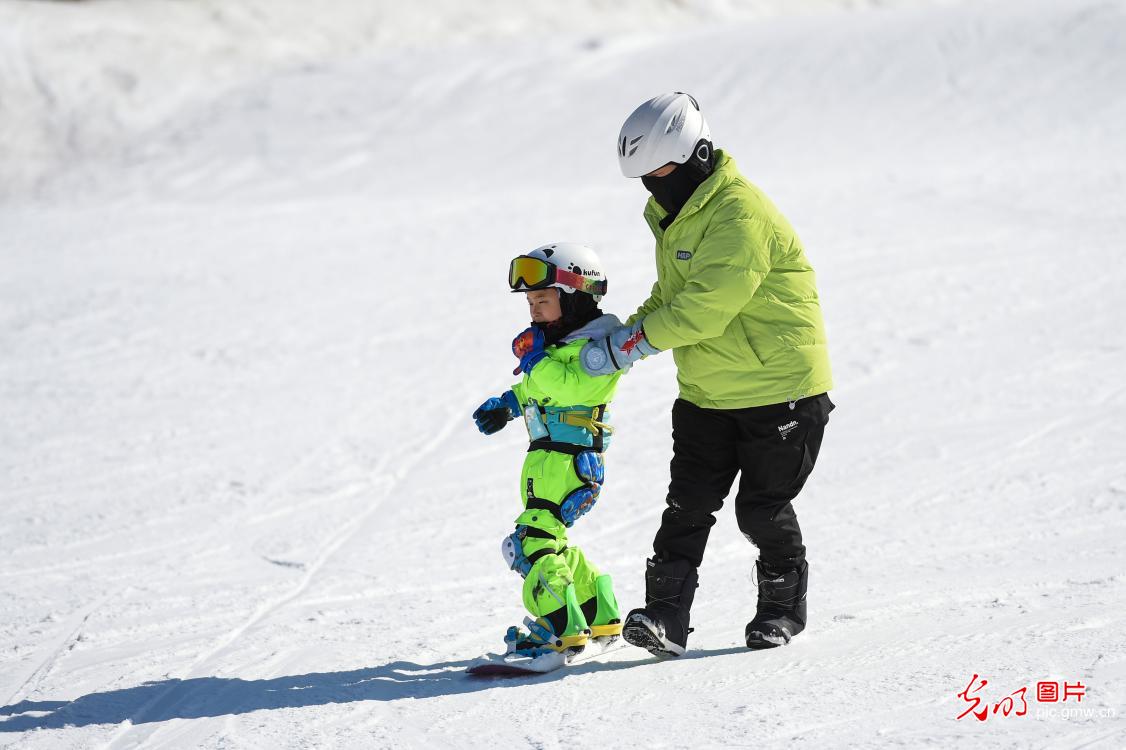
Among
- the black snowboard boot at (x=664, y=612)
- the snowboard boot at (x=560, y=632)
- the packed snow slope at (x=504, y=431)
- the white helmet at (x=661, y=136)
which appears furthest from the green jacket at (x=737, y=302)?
the packed snow slope at (x=504, y=431)

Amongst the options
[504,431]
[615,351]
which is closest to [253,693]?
[615,351]

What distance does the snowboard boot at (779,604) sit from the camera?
172 inches

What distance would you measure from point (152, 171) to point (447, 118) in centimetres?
548

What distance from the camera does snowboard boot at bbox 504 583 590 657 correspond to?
170 inches

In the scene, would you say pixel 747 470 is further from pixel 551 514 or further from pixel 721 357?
pixel 551 514

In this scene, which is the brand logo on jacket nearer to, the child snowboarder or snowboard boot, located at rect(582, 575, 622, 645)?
the child snowboarder

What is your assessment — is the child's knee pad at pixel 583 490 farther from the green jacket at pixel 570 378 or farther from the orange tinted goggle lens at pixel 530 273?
the orange tinted goggle lens at pixel 530 273

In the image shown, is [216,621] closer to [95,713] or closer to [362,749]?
[95,713]

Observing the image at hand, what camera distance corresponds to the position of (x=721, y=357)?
4.23 m

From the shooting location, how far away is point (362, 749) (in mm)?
3619

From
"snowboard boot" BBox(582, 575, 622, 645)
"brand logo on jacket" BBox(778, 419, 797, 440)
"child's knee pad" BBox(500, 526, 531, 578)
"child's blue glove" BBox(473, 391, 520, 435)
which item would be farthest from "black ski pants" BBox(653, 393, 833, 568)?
"child's blue glove" BBox(473, 391, 520, 435)

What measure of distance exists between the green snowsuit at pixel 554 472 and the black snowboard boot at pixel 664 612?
1.00 feet

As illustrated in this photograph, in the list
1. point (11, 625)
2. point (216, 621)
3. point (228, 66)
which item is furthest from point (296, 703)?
point (228, 66)

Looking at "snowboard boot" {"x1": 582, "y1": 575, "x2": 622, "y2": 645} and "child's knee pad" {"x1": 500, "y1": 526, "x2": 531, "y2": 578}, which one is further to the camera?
"snowboard boot" {"x1": 582, "y1": 575, "x2": 622, "y2": 645}
